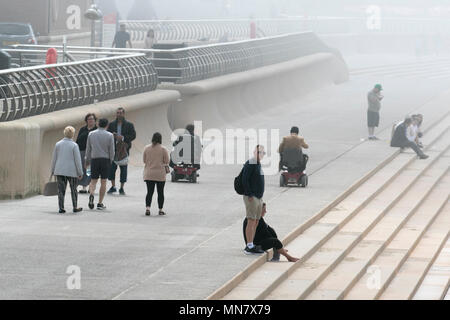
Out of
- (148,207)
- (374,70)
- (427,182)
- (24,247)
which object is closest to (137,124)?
(427,182)

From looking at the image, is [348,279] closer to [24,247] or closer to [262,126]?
[24,247]

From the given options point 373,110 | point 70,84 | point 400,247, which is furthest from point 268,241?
point 373,110

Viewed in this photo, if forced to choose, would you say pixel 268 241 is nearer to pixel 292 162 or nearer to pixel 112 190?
pixel 112 190

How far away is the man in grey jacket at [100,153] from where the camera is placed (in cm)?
1834

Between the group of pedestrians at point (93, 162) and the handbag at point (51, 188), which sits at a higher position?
the group of pedestrians at point (93, 162)

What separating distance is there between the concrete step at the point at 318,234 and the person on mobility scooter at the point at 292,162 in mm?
948

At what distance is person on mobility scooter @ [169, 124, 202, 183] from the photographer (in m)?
21.6

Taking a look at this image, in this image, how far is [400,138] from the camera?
2883 cm

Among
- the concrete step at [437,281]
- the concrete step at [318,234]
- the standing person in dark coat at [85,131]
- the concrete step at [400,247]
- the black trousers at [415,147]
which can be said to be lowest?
the concrete step at [437,281]

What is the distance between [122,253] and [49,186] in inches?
133

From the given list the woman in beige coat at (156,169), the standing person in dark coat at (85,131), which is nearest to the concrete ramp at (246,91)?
the standing person in dark coat at (85,131)

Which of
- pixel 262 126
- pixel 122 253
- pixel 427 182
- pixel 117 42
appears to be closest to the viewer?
pixel 122 253

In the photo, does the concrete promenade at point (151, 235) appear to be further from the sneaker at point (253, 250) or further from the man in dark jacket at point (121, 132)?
the man in dark jacket at point (121, 132)
